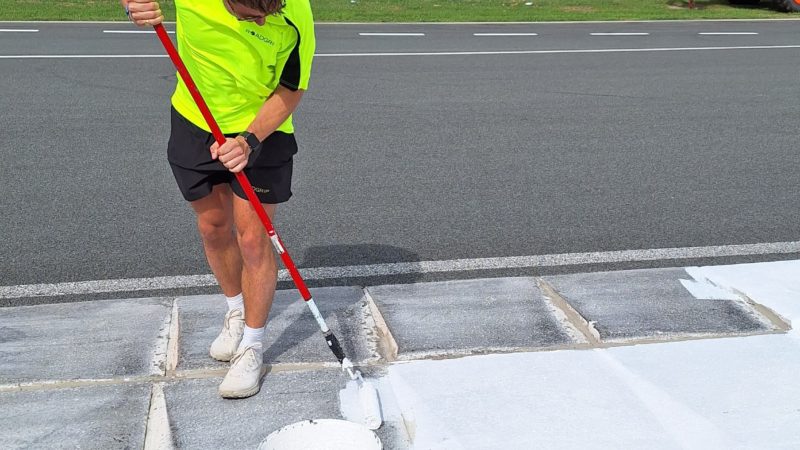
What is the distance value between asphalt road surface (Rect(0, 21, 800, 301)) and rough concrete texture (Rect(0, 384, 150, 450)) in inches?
53.6

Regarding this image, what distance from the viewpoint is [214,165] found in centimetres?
307

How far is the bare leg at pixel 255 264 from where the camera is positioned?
10.2 feet

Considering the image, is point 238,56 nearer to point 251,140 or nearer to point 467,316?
point 251,140

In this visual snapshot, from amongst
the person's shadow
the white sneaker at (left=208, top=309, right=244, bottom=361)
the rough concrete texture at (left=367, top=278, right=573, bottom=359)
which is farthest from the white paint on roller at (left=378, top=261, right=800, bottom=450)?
the white sneaker at (left=208, top=309, right=244, bottom=361)

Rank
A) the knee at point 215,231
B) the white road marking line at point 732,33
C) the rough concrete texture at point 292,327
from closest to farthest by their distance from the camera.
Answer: the knee at point 215,231
the rough concrete texture at point 292,327
the white road marking line at point 732,33

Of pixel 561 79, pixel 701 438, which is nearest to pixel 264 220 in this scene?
pixel 701 438

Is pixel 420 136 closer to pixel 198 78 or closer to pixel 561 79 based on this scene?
pixel 561 79

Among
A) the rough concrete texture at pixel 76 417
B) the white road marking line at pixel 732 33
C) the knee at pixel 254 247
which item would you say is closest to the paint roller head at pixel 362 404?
the knee at pixel 254 247

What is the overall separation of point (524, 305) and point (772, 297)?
1.07m

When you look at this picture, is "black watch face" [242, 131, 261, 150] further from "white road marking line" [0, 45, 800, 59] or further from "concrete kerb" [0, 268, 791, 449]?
"white road marking line" [0, 45, 800, 59]

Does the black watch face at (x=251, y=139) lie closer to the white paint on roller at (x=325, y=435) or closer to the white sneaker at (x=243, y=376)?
the white sneaker at (x=243, y=376)

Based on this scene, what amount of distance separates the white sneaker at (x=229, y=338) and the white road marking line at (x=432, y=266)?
0.96 m

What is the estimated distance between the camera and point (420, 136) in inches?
282

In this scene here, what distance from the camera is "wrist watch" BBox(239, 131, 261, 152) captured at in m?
2.92
